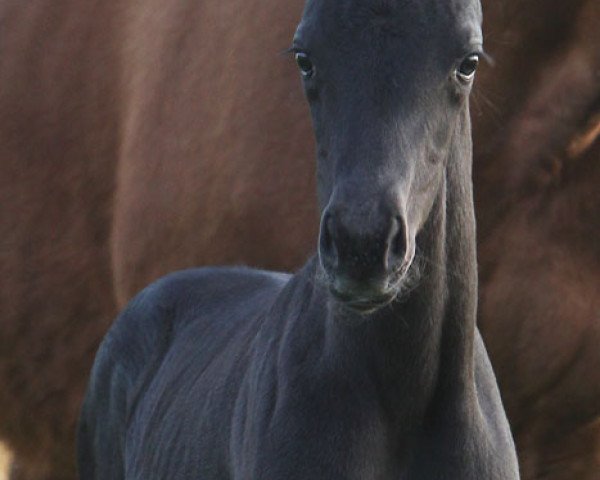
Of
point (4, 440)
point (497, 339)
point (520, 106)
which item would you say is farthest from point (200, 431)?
point (4, 440)

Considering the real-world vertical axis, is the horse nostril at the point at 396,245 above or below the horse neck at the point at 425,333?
above

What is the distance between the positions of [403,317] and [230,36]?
200cm

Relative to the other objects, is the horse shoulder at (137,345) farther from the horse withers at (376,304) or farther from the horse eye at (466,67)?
the horse eye at (466,67)

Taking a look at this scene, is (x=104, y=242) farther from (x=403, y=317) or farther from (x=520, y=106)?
(x=403, y=317)

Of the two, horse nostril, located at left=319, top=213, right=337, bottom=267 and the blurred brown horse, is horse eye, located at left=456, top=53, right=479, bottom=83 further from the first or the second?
the blurred brown horse

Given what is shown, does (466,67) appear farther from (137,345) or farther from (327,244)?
(137,345)

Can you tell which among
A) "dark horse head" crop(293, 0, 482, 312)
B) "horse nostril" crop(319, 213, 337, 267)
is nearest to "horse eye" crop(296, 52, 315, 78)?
"dark horse head" crop(293, 0, 482, 312)

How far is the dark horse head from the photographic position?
10.8 feet

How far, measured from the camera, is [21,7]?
20.5 ft

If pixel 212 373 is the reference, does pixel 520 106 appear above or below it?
above

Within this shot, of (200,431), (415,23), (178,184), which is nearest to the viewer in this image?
(415,23)

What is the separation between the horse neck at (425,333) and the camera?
3732 millimetres

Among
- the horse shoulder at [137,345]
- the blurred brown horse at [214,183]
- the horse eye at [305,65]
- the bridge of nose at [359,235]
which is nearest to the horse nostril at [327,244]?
the bridge of nose at [359,235]

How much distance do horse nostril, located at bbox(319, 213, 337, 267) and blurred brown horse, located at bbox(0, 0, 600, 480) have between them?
1794 mm
